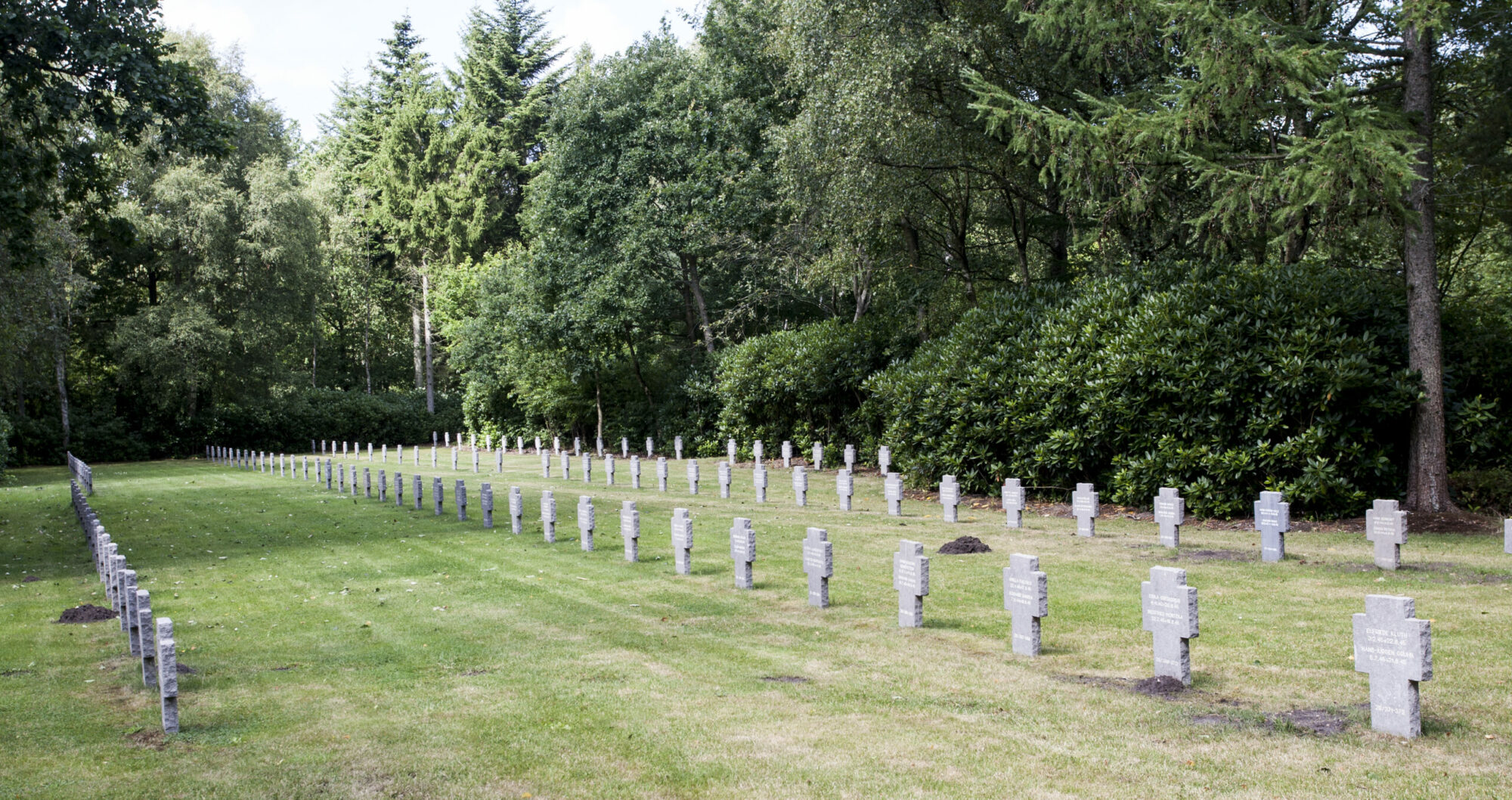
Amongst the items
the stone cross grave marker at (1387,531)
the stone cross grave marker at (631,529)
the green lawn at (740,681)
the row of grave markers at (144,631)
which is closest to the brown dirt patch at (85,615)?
the row of grave markers at (144,631)

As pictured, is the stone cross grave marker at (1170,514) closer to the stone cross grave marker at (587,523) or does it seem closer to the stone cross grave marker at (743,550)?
the stone cross grave marker at (743,550)

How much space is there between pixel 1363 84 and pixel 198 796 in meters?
20.9

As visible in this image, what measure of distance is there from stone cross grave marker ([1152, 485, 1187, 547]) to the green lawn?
2.75ft

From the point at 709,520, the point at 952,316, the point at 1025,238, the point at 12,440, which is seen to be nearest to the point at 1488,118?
the point at 1025,238

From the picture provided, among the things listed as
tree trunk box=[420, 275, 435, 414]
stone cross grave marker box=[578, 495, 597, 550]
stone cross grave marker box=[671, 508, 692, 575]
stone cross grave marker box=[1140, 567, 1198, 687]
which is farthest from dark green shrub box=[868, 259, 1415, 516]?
tree trunk box=[420, 275, 435, 414]

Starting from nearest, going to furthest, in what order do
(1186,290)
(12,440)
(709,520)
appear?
(1186,290) → (709,520) → (12,440)

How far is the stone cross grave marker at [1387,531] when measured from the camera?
12.2m

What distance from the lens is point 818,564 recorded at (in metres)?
11.1

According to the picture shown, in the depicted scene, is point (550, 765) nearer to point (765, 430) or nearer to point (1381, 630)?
point (1381, 630)

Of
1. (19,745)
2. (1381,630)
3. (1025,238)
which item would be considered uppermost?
(1025,238)

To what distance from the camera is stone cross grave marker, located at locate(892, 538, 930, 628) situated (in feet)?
32.7

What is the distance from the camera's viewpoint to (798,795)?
19.1 feet

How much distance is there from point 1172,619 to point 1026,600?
132cm

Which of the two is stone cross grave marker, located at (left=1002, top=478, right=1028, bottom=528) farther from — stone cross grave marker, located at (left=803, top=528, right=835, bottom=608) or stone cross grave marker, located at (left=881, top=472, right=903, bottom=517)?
stone cross grave marker, located at (left=803, top=528, right=835, bottom=608)
